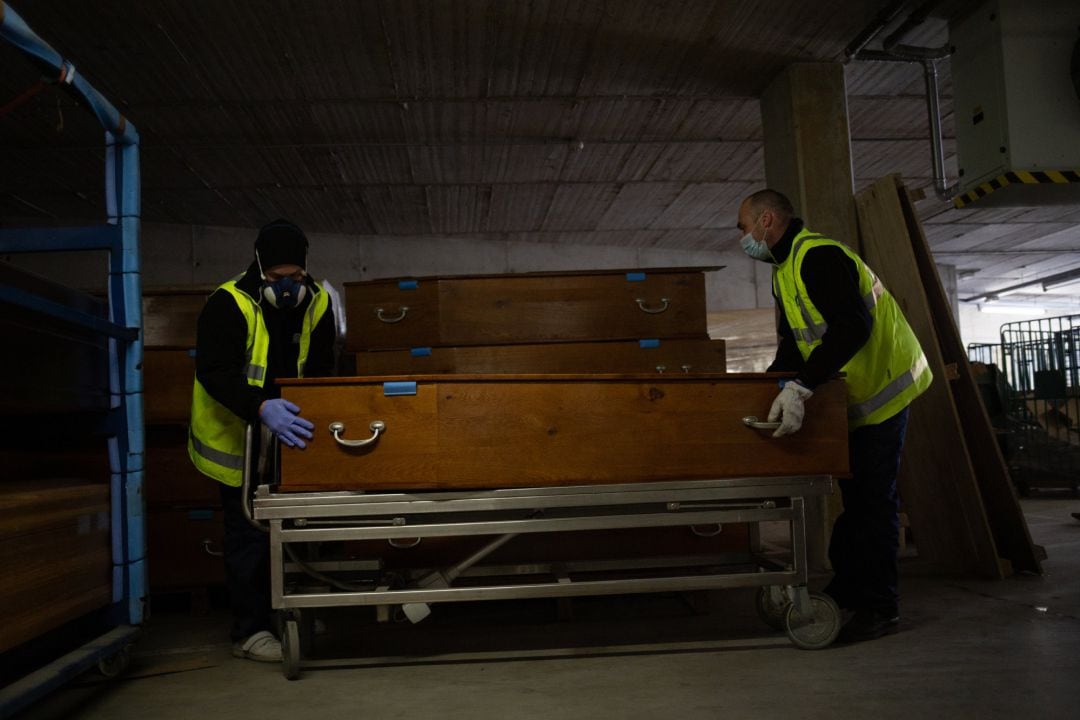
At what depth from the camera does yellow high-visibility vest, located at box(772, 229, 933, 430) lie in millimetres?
3012

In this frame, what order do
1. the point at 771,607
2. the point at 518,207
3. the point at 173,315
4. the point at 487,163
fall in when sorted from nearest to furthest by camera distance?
the point at 771,607, the point at 173,315, the point at 487,163, the point at 518,207

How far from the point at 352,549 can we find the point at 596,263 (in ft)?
28.1

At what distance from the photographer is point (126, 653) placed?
281 cm

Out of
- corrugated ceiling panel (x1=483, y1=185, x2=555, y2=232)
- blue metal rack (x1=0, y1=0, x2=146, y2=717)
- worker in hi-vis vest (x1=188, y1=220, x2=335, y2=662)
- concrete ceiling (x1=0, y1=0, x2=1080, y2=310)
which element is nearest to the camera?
blue metal rack (x1=0, y1=0, x2=146, y2=717)

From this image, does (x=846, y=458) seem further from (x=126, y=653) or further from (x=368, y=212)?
(x=368, y=212)

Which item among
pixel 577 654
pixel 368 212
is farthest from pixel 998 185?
pixel 368 212

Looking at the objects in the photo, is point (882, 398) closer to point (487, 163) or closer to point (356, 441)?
point (356, 441)

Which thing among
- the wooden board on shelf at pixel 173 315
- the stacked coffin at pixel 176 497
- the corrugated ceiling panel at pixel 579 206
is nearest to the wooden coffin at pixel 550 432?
the stacked coffin at pixel 176 497

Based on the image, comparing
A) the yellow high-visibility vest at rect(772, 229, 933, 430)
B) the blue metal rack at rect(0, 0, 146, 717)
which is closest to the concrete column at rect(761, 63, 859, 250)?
the yellow high-visibility vest at rect(772, 229, 933, 430)

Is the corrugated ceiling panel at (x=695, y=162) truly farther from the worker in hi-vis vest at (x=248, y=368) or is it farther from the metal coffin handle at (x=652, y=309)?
the worker in hi-vis vest at (x=248, y=368)

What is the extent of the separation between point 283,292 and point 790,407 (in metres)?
1.86

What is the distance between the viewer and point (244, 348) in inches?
118

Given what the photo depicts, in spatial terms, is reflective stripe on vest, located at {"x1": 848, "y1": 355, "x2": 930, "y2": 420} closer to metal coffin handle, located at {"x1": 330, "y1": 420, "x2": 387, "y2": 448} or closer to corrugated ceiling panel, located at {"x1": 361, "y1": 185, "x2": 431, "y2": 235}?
metal coffin handle, located at {"x1": 330, "y1": 420, "x2": 387, "y2": 448}

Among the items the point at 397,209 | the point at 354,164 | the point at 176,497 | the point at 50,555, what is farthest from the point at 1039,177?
the point at 397,209
